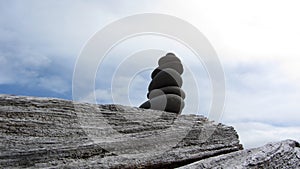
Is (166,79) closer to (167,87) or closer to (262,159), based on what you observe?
(167,87)

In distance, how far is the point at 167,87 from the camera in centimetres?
657

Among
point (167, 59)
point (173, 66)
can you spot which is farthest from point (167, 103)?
point (167, 59)

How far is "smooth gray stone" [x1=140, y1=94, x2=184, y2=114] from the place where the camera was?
239 inches

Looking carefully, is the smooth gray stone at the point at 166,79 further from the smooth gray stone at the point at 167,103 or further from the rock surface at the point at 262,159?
the rock surface at the point at 262,159

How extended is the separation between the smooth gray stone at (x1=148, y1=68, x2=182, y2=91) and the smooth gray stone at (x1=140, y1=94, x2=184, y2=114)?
1.42 feet

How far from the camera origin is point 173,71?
681 centimetres

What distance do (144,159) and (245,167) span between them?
3.67 feet

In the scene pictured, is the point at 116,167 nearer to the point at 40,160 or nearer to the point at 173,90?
the point at 40,160

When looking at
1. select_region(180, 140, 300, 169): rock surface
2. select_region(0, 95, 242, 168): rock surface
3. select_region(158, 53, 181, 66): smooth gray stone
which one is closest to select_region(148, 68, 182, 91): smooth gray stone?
select_region(158, 53, 181, 66): smooth gray stone

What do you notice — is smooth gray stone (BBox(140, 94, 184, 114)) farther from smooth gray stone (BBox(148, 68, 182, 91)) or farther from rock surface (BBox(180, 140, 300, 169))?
rock surface (BBox(180, 140, 300, 169))

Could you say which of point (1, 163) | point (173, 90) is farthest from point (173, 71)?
point (1, 163)

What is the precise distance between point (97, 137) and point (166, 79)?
2713 mm

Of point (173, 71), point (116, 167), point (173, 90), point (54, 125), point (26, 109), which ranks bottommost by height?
point (116, 167)

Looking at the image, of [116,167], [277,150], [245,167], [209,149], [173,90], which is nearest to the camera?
[245,167]
